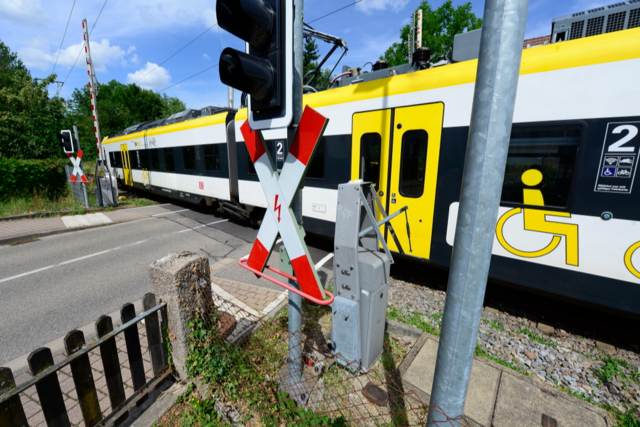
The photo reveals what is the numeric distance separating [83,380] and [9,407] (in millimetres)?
372

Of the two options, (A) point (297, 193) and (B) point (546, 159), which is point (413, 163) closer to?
(B) point (546, 159)

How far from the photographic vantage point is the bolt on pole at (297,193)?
1661 mm

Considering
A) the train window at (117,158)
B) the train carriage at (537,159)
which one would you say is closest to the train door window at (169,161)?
the train window at (117,158)

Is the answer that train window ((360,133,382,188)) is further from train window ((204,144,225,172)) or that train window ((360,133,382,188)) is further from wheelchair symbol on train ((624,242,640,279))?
train window ((204,144,225,172))

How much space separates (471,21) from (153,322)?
28715mm

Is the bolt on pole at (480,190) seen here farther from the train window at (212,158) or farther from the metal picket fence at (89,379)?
the train window at (212,158)

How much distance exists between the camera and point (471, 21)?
21703mm

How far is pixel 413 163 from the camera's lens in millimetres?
4180

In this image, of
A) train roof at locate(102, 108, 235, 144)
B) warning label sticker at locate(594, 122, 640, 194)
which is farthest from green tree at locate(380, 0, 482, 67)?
warning label sticker at locate(594, 122, 640, 194)

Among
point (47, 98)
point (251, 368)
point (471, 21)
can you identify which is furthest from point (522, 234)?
point (471, 21)

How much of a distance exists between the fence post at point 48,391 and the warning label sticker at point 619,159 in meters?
4.99

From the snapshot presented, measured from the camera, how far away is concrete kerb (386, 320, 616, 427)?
2.29 metres

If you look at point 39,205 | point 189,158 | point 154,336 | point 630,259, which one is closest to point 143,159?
point 39,205

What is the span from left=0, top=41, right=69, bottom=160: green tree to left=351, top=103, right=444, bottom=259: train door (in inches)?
737
